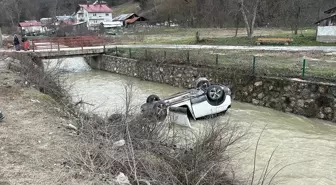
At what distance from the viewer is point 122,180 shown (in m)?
4.94

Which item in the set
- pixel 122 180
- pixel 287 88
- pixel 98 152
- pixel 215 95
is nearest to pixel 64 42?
pixel 215 95

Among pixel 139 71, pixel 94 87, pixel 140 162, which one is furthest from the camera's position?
pixel 139 71

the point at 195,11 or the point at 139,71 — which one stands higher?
the point at 195,11

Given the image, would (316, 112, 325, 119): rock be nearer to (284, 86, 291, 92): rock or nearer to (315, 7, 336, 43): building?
(284, 86, 291, 92): rock

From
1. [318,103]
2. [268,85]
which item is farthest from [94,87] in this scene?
[318,103]

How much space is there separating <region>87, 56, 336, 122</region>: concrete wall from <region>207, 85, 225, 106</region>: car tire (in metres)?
3.09

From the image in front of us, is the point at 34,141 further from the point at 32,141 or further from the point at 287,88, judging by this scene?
the point at 287,88

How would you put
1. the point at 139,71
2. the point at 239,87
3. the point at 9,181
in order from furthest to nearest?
the point at 139,71 → the point at 239,87 → the point at 9,181

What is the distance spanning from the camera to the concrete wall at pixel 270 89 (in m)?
12.1

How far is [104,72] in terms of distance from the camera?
90.9ft

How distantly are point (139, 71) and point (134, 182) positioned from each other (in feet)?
60.2

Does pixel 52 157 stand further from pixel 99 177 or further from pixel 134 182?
pixel 134 182

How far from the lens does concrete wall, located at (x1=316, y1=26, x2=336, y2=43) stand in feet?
81.4

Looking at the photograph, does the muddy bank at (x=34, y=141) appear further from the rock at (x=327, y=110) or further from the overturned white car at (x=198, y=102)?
the rock at (x=327, y=110)
